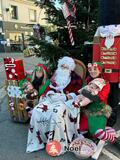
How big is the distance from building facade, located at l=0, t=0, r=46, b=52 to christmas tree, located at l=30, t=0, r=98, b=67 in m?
18.7

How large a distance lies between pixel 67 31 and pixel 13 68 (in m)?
1.56

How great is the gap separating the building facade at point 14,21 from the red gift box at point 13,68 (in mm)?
19837

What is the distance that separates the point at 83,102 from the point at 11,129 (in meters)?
1.43

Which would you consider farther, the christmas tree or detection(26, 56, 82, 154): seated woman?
the christmas tree

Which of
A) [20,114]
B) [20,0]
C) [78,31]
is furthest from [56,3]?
[20,0]

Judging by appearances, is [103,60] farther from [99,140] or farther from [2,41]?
[2,41]

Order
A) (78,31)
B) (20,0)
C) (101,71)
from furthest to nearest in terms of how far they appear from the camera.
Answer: (20,0) → (78,31) → (101,71)

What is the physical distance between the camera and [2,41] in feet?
78.9

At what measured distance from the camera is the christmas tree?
466cm

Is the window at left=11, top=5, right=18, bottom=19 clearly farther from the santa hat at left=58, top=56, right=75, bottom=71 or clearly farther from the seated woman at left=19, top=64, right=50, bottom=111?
the santa hat at left=58, top=56, right=75, bottom=71

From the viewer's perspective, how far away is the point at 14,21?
83.8 feet

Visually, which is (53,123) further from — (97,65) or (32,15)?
(32,15)

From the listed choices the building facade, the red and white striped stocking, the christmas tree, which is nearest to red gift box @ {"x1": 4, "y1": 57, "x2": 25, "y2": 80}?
the christmas tree

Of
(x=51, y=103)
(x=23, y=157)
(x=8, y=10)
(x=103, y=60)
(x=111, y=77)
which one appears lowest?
(x=23, y=157)
